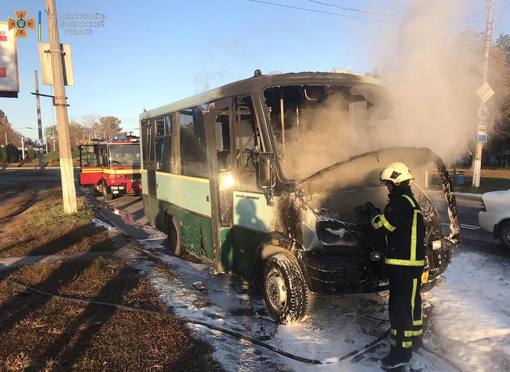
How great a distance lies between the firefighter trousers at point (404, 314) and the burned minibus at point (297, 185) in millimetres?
380

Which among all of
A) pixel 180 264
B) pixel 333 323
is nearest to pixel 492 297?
pixel 333 323

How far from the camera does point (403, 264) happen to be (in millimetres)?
3379

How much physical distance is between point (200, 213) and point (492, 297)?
4067 millimetres

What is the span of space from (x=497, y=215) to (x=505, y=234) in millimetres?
382

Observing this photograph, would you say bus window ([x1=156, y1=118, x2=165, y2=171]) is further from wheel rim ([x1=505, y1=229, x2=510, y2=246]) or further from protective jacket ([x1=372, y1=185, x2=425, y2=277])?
wheel rim ([x1=505, y1=229, x2=510, y2=246])

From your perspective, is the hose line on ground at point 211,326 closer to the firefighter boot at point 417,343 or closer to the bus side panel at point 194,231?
the firefighter boot at point 417,343

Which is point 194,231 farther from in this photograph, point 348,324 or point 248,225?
point 348,324

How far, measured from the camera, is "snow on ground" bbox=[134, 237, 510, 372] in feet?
11.3

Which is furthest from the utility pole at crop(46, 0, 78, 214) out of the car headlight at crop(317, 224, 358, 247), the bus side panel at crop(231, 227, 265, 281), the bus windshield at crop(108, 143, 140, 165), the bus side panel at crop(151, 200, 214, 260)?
the car headlight at crop(317, 224, 358, 247)

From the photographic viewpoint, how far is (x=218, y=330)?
13.1 ft

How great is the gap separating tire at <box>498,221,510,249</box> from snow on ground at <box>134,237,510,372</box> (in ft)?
5.57

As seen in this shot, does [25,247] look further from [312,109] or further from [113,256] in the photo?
[312,109]

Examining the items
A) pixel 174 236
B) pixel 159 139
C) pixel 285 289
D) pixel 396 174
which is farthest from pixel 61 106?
pixel 396 174

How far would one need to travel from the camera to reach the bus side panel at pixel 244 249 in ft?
15.5
